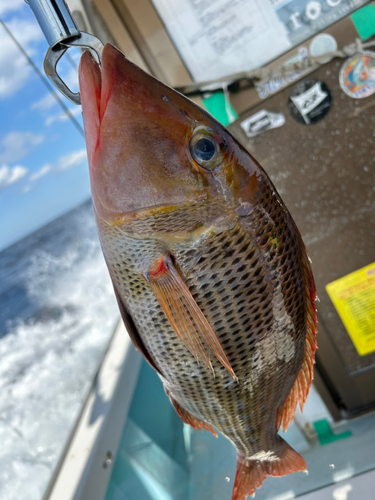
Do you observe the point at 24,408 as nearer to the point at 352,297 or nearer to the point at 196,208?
the point at 352,297

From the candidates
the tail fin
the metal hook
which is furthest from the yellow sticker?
the metal hook

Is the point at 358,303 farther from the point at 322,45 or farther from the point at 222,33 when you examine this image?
the point at 222,33

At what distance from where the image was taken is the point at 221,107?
1791 millimetres

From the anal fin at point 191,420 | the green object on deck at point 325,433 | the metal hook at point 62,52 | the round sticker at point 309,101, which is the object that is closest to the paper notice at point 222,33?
the round sticker at point 309,101

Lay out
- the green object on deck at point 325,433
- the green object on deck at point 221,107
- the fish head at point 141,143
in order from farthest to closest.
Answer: the green object on deck at point 325,433, the green object on deck at point 221,107, the fish head at point 141,143

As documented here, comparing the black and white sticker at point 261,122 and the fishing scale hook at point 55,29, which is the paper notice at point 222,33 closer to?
the black and white sticker at point 261,122

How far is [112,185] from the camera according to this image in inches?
24.3

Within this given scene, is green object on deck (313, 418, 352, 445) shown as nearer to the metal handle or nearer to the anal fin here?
the anal fin

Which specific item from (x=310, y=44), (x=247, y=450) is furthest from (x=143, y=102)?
(x=310, y=44)

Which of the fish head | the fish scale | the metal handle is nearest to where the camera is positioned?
the metal handle

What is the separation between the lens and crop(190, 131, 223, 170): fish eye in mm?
666

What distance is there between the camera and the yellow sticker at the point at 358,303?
1.81 metres

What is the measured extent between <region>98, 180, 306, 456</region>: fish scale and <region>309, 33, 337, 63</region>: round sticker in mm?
1232

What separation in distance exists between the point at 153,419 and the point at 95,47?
88.0 inches
